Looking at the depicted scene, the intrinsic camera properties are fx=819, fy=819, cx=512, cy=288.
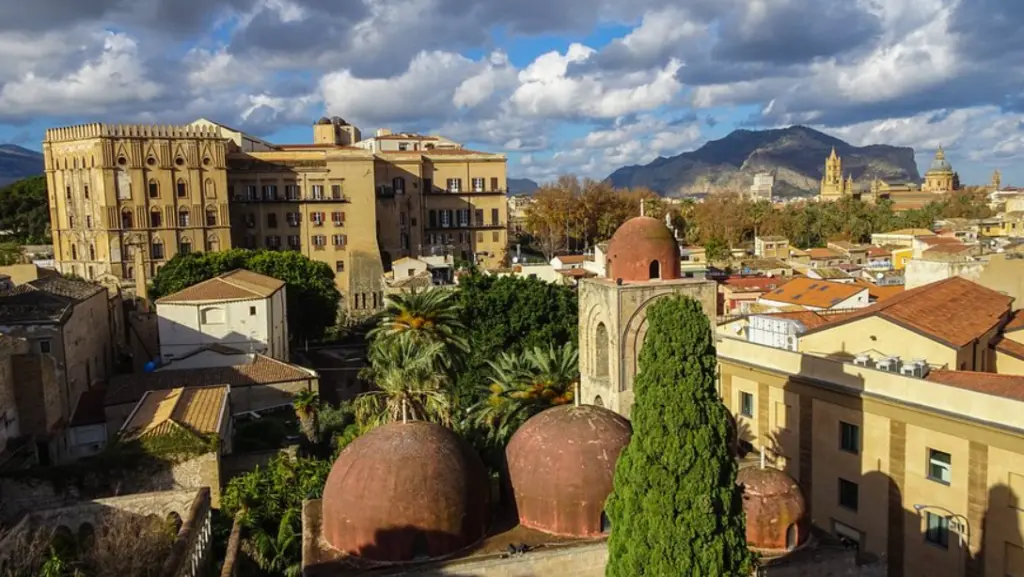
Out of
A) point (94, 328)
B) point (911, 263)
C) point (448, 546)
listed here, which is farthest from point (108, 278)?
point (911, 263)

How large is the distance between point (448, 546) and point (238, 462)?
11.2 metres

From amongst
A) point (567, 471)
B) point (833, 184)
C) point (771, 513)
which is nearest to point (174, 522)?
point (567, 471)

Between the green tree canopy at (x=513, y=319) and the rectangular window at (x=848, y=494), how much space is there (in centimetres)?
1444

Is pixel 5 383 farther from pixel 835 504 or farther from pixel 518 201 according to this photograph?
pixel 518 201

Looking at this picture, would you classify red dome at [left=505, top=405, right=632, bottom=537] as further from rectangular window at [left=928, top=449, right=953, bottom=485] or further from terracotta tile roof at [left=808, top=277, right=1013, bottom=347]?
terracotta tile roof at [left=808, top=277, right=1013, bottom=347]

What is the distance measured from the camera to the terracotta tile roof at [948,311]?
76.3 feet

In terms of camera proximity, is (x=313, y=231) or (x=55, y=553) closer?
(x=55, y=553)

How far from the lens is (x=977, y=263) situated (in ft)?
120

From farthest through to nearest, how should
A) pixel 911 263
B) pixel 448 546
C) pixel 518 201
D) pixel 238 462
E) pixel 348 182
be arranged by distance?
pixel 518 201 < pixel 348 182 < pixel 911 263 < pixel 238 462 < pixel 448 546

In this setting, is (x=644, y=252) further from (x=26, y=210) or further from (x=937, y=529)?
(x=26, y=210)

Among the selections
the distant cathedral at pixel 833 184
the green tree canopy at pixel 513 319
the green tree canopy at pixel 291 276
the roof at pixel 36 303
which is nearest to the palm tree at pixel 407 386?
the green tree canopy at pixel 513 319

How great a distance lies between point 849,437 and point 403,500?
40.7ft

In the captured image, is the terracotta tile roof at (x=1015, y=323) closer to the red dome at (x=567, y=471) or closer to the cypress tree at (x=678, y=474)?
the red dome at (x=567, y=471)

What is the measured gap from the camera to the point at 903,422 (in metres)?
19.7
